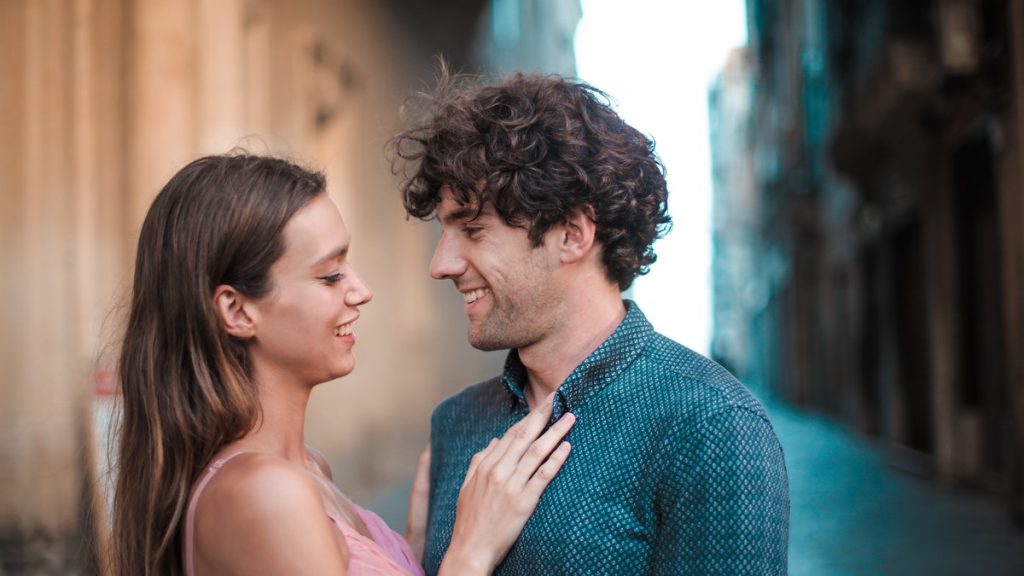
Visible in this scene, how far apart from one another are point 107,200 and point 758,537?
6.78 metres

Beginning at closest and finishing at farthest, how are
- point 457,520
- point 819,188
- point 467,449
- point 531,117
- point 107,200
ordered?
point 457,520 → point 531,117 → point 467,449 → point 107,200 → point 819,188

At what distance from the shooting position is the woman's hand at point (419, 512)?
Result: 314cm

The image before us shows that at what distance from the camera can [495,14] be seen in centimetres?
2514

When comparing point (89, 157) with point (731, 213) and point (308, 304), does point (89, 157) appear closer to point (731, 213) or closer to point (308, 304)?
point (308, 304)

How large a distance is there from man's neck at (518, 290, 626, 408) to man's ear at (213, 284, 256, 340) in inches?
25.6

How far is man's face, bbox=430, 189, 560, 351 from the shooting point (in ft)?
8.93

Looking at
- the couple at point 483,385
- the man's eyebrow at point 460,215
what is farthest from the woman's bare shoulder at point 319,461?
the man's eyebrow at point 460,215

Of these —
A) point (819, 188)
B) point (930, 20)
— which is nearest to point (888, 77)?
point (930, 20)

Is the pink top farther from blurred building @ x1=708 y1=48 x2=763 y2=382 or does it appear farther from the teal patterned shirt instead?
blurred building @ x1=708 y1=48 x2=763 y2=382

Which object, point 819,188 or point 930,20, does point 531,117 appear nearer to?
point 930,20

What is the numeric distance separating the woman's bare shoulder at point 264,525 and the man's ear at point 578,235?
2.74 ft

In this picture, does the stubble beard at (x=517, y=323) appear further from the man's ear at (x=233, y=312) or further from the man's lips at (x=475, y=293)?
the man's ear at (x=233, y=312)

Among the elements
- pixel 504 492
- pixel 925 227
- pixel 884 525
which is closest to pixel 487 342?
pixel 504 492

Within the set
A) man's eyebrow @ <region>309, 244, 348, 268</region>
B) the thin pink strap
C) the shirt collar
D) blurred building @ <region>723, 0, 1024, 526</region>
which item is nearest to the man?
the shirt collar
